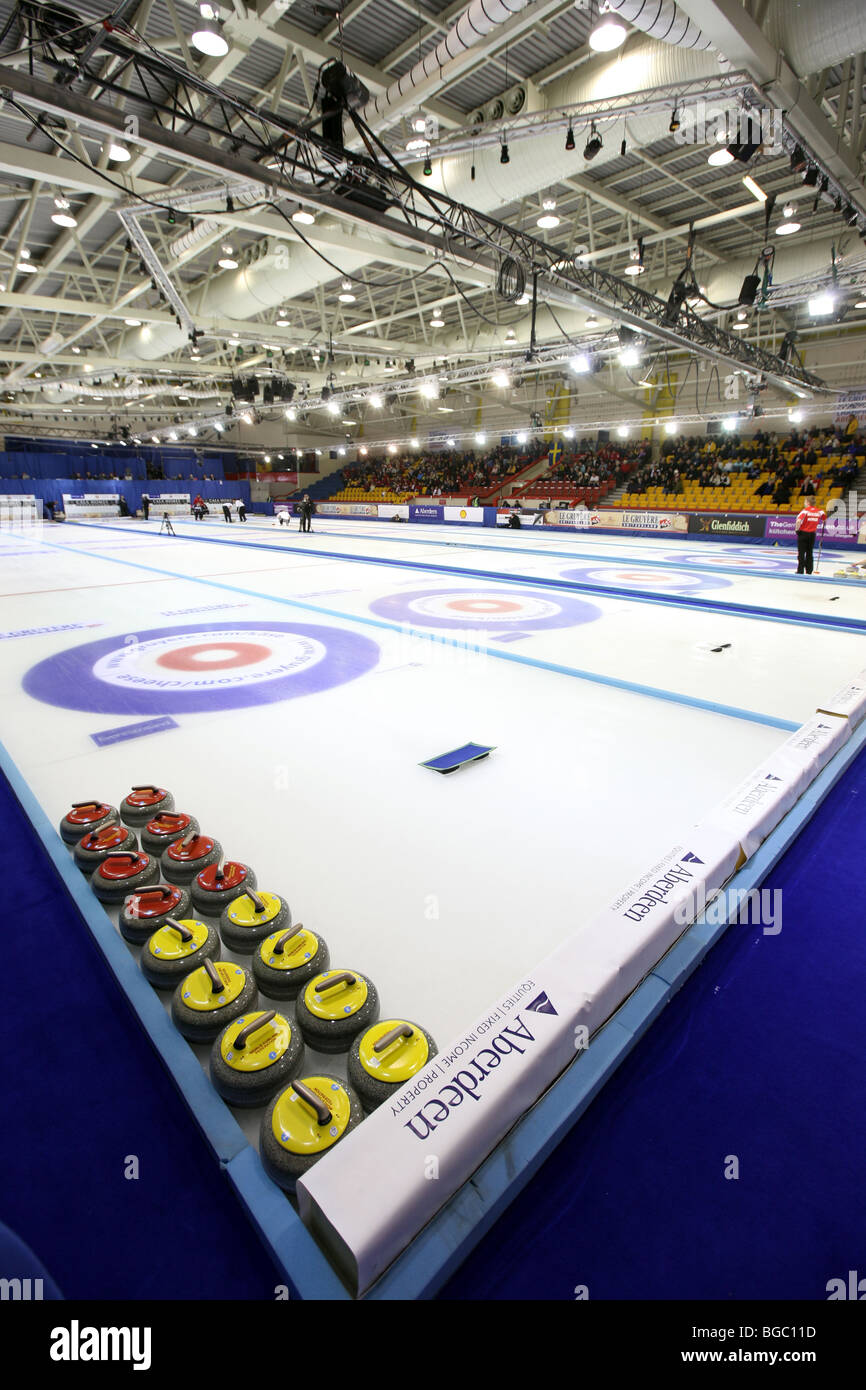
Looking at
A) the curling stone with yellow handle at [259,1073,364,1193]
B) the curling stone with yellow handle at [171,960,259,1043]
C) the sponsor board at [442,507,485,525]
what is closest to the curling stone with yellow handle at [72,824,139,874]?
the curling stone with yellow handle at [171,960,259,1043]

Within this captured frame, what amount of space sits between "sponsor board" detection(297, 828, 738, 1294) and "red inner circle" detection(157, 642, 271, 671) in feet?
16.0

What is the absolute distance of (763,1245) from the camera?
1460 millimetres

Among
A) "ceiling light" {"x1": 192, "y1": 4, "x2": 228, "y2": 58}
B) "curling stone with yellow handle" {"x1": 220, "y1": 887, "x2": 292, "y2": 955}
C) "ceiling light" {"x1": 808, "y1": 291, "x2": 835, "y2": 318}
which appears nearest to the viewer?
"curling stone with yellow handle" {"x1": 220, "y1": 887, "x2": 292, "y2": 955}

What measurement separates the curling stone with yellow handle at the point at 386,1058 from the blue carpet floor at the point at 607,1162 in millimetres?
397

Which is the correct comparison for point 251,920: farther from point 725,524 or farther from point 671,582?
point 725,524

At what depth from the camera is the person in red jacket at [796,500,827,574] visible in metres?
11.9

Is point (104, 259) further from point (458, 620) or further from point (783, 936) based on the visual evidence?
point (783, 936)

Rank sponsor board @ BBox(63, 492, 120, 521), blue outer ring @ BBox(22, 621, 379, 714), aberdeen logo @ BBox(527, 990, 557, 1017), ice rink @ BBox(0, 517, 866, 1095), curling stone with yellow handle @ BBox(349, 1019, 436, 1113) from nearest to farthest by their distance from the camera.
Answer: curling stone with yellow handle @ BBox(349, 1019, 436, 1113), aberdeen logo @ BBox(527, 990, 557, 1017), ice rink @ BBox(0, 517, 866, 1095), blue outer ring @ BBox(22, 621, 379, 714), sponsor board @ BBox(63, 492, 120, 521)

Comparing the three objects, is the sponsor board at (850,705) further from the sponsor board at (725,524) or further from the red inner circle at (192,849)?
the sponsor board at (725,524)

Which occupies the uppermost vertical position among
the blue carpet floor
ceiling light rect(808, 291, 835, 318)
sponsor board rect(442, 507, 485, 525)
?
ceiling light rect(808, 291, 835, 318)

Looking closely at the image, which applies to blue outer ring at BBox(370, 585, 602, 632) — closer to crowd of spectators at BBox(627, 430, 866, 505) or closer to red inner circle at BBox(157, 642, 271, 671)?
red inner circle at BBox(157, 642, 271, 671)

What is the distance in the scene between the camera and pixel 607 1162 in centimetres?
164

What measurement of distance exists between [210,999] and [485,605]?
791 centimetres

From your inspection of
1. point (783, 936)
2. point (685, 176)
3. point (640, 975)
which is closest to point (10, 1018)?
point (640, 975)
